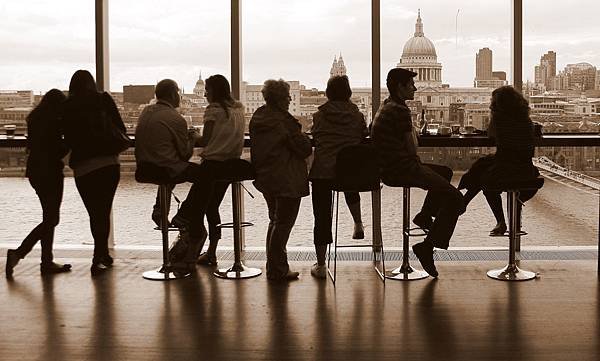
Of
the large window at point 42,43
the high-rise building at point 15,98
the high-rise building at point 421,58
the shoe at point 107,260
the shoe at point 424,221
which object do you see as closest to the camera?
the shoe at point 424,221

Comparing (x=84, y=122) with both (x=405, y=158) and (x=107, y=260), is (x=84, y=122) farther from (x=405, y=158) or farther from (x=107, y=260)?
(x=405, y=158)

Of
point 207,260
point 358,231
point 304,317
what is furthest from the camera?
point 207,260

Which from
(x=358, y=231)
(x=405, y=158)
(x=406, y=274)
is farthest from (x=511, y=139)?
(x=358, y=231)

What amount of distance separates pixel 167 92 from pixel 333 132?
3.56 feet

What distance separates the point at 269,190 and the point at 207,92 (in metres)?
0.78

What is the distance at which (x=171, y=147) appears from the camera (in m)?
5.20

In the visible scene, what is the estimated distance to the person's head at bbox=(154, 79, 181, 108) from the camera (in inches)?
204

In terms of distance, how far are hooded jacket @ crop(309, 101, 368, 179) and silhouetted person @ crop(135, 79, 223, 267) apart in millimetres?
697

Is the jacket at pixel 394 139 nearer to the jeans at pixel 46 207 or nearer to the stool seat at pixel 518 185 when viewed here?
the stool seat at pixel 518 185

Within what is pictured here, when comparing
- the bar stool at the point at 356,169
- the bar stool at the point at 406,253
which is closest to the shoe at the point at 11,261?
the bar stool at the point at 356,169

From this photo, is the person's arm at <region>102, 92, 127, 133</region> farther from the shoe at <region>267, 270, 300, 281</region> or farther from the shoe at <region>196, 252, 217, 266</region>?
the shoe at <region>267, 270, 300, 281</region>

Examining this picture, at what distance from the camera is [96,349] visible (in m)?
3.81

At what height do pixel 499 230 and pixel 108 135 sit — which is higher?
pixel 108 135

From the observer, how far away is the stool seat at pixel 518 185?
200 inches
